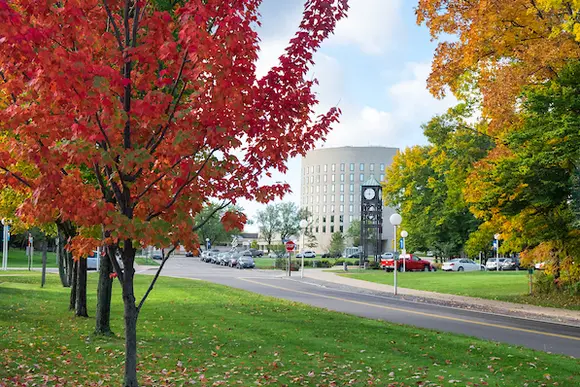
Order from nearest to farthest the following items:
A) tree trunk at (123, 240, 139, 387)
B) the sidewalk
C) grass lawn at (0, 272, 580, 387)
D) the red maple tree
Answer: the red maple tree < tree trunk at (123, 240, 139, 387) < grass lawn at (0, 272, 580, 387) < the sidewalk

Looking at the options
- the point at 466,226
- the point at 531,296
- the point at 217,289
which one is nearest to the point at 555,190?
the point at 531,296

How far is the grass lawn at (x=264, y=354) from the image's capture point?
835 cm

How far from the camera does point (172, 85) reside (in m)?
6.29

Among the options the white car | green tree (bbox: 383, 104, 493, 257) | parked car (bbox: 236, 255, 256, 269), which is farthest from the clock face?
parked car (bbox: 236, 255, 256, 269)

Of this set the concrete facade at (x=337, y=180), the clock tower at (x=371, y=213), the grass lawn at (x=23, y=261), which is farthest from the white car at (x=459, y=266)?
the concrete facade at (x=337, y=180)

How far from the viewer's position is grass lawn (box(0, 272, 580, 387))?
27.4ft

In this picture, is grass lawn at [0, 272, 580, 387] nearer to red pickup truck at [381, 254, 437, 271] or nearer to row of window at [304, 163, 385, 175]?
red pickup truck at [381, 254, 437, 271]

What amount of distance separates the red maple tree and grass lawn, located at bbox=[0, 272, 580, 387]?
2627 millimetres

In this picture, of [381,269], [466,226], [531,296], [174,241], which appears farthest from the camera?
[466,226]

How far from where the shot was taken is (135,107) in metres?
5.76

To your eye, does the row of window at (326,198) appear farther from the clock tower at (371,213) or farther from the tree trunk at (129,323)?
the tree trunk at (129,323)

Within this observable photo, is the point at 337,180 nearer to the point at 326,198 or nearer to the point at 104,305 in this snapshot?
the point at 326,198

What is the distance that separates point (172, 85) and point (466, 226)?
54.7 metres

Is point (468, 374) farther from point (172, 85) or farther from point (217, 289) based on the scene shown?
point (217, 289)
